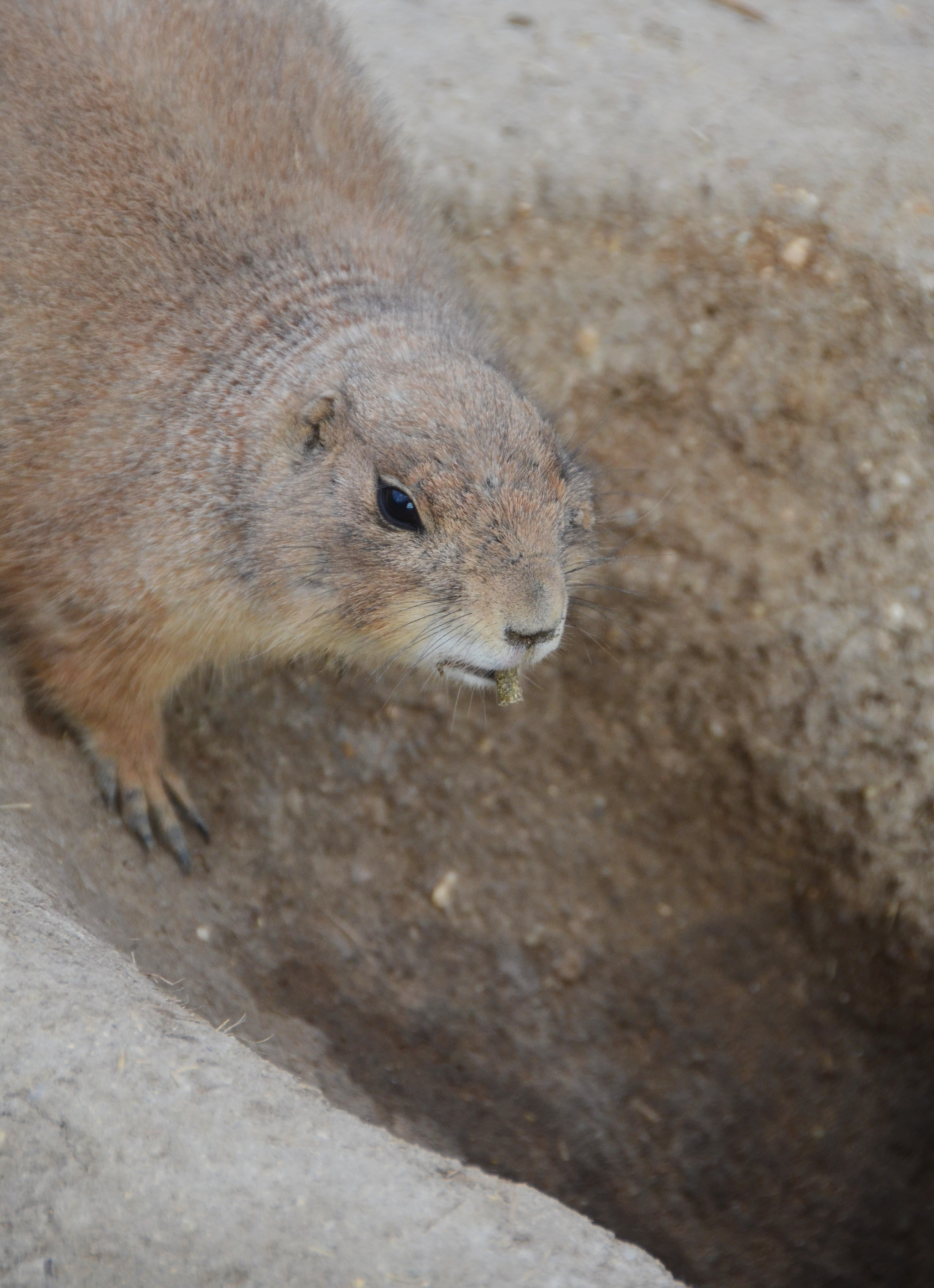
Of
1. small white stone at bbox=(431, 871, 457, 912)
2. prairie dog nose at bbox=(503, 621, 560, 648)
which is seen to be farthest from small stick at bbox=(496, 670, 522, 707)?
small white stone at bbox=(431, 871, 457, 912)

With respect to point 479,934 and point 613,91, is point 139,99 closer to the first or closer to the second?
point 613,91

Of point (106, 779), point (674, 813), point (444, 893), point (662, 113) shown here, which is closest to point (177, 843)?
point (106, 779)

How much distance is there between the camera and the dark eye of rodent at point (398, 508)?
3277 millimetres

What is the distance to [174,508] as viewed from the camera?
357 cm

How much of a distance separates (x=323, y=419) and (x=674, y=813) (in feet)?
8.72

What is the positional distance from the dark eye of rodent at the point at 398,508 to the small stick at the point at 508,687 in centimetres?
54

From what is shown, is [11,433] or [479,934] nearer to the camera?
[11,433]

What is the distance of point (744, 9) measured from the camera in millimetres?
5332

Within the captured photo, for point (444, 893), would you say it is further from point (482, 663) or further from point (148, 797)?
point (482, 663)

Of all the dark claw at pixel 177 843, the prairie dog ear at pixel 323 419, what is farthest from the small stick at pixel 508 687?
the dark claw at pixel 177 843

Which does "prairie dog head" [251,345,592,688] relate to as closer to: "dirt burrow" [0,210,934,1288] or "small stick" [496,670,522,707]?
"small stick" [496,670,522,707]

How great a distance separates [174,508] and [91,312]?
686 mm

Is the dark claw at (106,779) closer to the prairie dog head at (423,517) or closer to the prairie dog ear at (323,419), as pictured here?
the prairie dog head at (423,517)

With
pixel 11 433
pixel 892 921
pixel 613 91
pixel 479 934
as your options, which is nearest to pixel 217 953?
pixel 479 934
